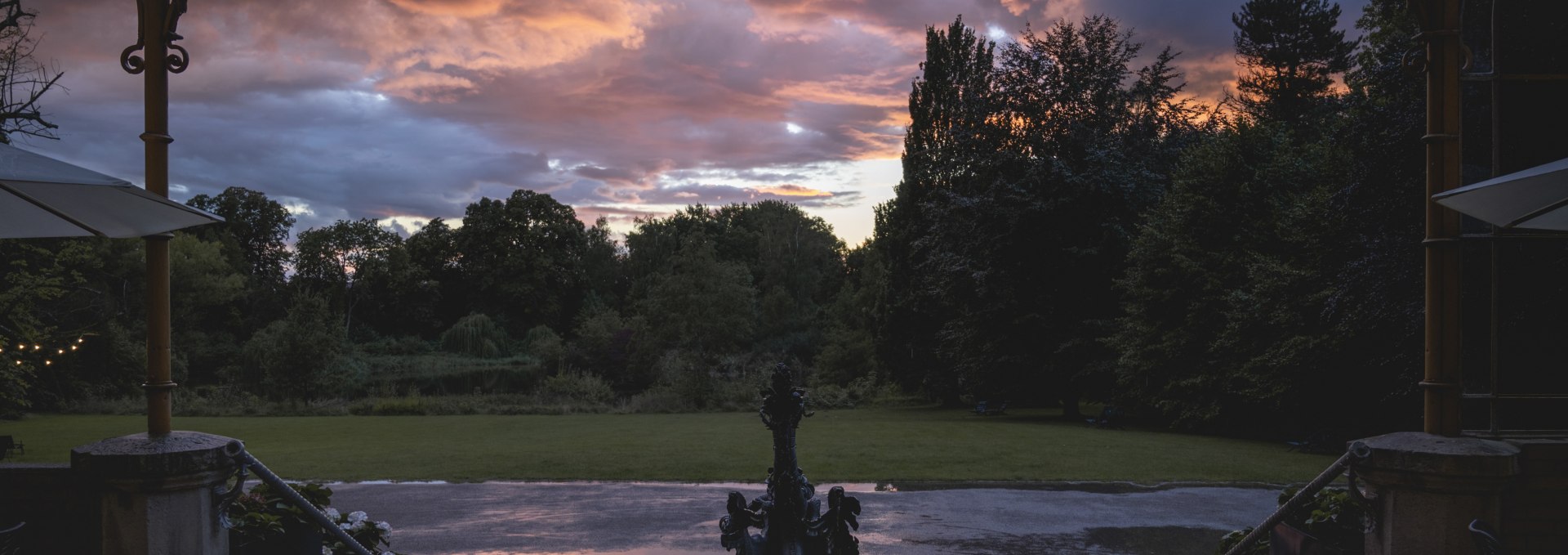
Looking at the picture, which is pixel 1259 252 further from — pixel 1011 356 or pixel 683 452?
pixel 683 452

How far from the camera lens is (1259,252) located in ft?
71.3

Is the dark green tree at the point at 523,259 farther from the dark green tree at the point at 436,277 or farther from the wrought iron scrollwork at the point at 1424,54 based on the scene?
the wrought iron scrollwork at the point at 1424,54

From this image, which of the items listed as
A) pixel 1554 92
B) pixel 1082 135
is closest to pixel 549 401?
pixel 1082 135

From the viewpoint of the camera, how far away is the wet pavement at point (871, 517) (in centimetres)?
907

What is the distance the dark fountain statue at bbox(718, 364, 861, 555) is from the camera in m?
4.88

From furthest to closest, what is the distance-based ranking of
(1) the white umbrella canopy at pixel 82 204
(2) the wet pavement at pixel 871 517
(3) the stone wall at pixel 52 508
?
(2) the wet pavement at pixel 871 517 → (3) the stone wall at pixel 52 508 → (1) the white umbrella canopy at pixel 82 204

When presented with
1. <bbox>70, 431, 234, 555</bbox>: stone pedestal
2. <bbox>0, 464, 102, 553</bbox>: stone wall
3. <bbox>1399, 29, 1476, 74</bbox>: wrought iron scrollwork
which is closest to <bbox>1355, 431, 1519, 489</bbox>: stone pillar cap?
<bbox>1399, 29, 1476, 74</bbox>: wrought iron scrollwork

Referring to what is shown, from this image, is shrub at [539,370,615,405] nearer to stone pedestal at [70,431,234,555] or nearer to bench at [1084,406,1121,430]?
Result: bench at [1084,406,1121,430]

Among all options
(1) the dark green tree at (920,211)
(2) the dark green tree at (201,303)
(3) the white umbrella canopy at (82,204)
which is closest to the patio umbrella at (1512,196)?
(3) the white umbrella canopy at (82,204)

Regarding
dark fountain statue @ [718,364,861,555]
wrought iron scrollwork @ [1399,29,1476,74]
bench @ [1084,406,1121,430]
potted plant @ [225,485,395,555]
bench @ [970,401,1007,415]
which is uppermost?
wrought iron scrollwork @ [1399,29,1476,74]

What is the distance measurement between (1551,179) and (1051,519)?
22.9 feet

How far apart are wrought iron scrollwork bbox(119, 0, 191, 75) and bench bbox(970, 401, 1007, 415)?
2687 centimetres

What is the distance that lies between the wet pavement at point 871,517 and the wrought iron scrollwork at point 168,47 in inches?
207

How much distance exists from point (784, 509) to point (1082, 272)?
82.4ft
